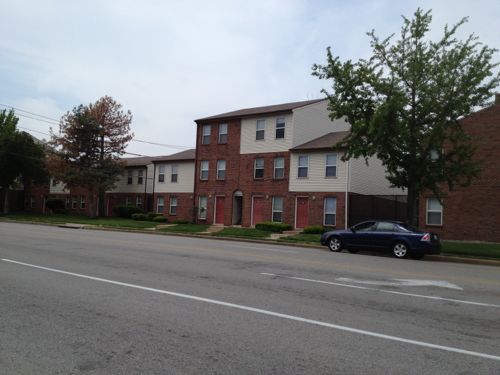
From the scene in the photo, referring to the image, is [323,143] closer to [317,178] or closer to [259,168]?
[317,178]

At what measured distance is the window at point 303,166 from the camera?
30834 millimetres

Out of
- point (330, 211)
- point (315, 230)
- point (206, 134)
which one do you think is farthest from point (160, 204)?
point (315, 230)

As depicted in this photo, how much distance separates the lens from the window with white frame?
108ft

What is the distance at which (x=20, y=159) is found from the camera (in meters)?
47.9

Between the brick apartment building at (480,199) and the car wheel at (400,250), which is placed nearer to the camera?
the car wheel at (400,250)

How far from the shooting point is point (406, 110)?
1922 centimetres

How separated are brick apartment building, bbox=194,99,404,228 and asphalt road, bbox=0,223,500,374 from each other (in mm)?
18060

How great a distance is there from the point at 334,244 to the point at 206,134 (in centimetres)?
1970

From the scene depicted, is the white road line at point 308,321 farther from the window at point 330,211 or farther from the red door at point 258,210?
the red door at point 258,210

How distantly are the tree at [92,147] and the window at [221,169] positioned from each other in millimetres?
12557

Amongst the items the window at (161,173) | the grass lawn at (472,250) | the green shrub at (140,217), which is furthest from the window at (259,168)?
the grass lawn at (472,250)

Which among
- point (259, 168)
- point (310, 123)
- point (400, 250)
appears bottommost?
point (400, 250)

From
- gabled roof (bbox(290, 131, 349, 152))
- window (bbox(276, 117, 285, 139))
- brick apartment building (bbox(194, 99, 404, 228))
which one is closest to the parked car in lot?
brick apartment building (bbox(194, 99, 404, 228))

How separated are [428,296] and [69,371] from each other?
661 cm
